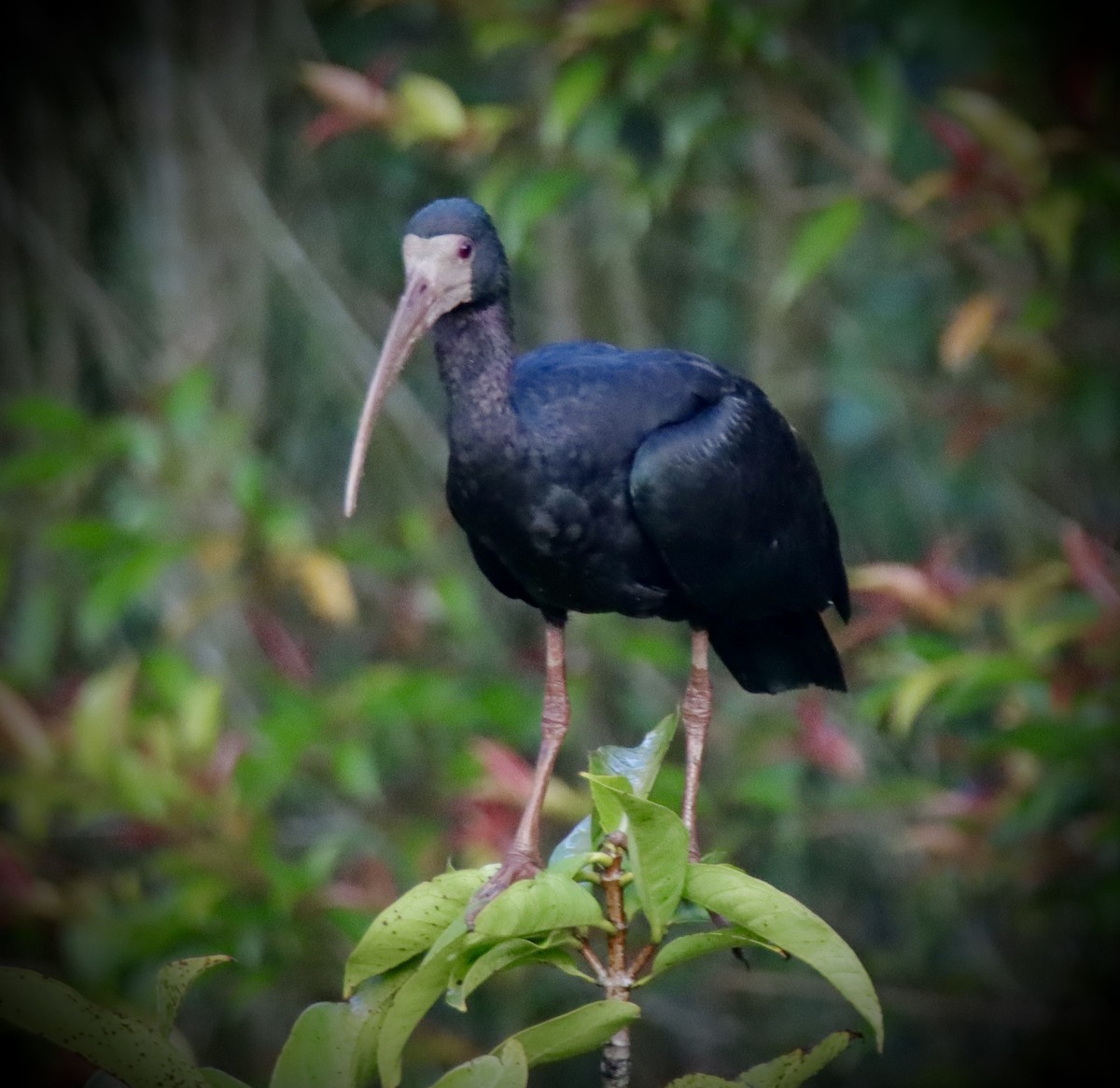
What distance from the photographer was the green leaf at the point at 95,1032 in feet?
5.52

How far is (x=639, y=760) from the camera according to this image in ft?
6.92

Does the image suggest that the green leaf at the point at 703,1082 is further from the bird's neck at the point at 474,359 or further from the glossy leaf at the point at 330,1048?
the bird's neck at the point at 474,359

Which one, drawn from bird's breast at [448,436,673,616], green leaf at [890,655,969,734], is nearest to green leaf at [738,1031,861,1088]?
bird's breast at [448,436,673,616]

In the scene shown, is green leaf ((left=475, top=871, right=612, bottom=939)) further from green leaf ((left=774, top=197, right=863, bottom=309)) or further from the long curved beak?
green leaf ((left=774, top=197, right=863, bottom=309))

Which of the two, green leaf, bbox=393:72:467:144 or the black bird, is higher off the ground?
green leaf, bbox=393:72:467:144

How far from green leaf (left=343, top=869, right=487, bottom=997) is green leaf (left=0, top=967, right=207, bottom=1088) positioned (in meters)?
0.27

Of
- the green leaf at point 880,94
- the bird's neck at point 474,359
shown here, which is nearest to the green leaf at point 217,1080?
the bird's neck at point 474,359

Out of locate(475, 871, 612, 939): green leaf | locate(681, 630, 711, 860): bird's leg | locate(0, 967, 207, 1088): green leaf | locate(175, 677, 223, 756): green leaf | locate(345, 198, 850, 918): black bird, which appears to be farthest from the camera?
locate(175, 677, 223, 756): green leaf

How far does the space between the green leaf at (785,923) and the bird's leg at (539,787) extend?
1.03 feet

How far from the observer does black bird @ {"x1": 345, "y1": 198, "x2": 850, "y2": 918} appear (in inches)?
94.0

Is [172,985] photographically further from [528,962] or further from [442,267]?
[442,267]

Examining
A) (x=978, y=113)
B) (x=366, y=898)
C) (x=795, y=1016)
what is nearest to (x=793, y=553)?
(x=978, y=113)

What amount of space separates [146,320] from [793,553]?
3.38 metres

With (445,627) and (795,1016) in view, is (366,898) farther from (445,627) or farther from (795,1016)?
(795,1016)
